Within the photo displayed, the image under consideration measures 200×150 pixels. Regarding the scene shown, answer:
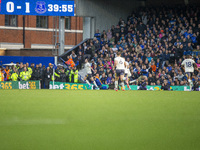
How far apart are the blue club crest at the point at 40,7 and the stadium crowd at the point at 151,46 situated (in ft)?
12.3

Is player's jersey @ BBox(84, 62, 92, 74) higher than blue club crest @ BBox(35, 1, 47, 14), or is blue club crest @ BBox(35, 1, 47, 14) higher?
blue club crest @ BBox(35, 1, 47, 14)

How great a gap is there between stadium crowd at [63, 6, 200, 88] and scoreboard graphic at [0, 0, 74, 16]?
11.3 feet

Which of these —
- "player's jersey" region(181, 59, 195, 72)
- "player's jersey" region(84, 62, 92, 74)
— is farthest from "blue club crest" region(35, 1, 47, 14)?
"player's jersey" region(181, 59, 195, 72)

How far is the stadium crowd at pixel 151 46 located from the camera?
25.5 m

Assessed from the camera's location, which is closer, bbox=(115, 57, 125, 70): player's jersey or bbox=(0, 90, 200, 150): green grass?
bbox=(0, 90, 200, 150): green grass

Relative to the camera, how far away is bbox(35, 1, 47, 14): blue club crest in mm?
28927

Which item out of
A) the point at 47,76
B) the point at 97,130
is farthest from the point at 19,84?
the point at 97,130

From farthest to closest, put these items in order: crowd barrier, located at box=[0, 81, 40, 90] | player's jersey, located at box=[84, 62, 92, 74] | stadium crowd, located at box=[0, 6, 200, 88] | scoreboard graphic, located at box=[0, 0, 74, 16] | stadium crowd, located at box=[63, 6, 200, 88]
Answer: scoreboard graphic, located at box=[0, 0, 74, 16] → player's jersey, located at box=[84, 62, 92, 74] → crowd barrier, located at box=[0, 81, 40, 90] → stadium crowd, located at box=[0, 6, 200, 88] → stadium crowd, located at box=[63, 6, 200, 88]

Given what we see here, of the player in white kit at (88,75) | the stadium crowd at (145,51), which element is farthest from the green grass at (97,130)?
the player in white kit at (88,75)

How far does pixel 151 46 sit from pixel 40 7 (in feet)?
25.6

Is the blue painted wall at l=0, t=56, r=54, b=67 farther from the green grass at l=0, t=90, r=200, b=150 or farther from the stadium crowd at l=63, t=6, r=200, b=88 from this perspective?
the green grass at l=0, t=90, r=200, b=150

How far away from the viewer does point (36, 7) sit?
29.0 metres

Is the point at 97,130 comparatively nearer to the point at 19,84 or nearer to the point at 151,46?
the point at 19,84

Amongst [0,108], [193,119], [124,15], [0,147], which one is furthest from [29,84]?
[0,147]
